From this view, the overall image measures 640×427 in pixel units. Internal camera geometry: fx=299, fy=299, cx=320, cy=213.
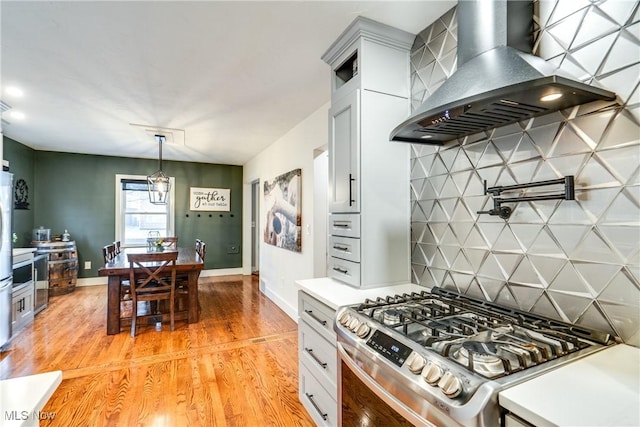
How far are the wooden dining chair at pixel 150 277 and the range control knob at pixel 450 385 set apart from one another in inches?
122

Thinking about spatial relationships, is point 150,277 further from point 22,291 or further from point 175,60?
point 175,60

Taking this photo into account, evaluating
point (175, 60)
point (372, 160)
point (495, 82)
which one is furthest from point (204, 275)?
point (495, 82)

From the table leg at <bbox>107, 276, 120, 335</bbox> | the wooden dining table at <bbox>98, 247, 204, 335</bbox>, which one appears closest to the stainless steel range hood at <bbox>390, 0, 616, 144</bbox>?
the wooden dining table at <bbox>98, 247, 204, 335</bbox>

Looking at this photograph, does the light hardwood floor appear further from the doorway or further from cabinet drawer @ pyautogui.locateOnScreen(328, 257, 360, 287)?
the doorway

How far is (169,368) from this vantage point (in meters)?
2.57

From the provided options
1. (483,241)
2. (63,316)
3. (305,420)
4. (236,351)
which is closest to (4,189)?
(63,316)

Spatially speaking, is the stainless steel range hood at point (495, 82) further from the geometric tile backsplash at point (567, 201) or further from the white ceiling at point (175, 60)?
the white ceiling at point (175, 60)

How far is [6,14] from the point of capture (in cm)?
174

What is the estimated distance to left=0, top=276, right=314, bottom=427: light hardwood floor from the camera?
1988mm

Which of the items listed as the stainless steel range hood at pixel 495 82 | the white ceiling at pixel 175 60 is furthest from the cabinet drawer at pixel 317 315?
the white ceiling at pixel 175 60

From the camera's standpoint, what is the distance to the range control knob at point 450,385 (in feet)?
2.58

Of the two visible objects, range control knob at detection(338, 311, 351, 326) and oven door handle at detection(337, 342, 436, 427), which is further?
range control knob at detection(338, 311, 351, 326)

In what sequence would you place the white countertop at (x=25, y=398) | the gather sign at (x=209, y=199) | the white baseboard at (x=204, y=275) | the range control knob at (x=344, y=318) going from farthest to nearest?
the gather sign at (x=209, y=199) < the white baseboard at (x=204, y=275) < the range control knob at (x=344, y=318) < the white countertop at (x=25, y=398)

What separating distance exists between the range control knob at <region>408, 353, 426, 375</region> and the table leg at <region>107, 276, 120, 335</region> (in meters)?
3.47
